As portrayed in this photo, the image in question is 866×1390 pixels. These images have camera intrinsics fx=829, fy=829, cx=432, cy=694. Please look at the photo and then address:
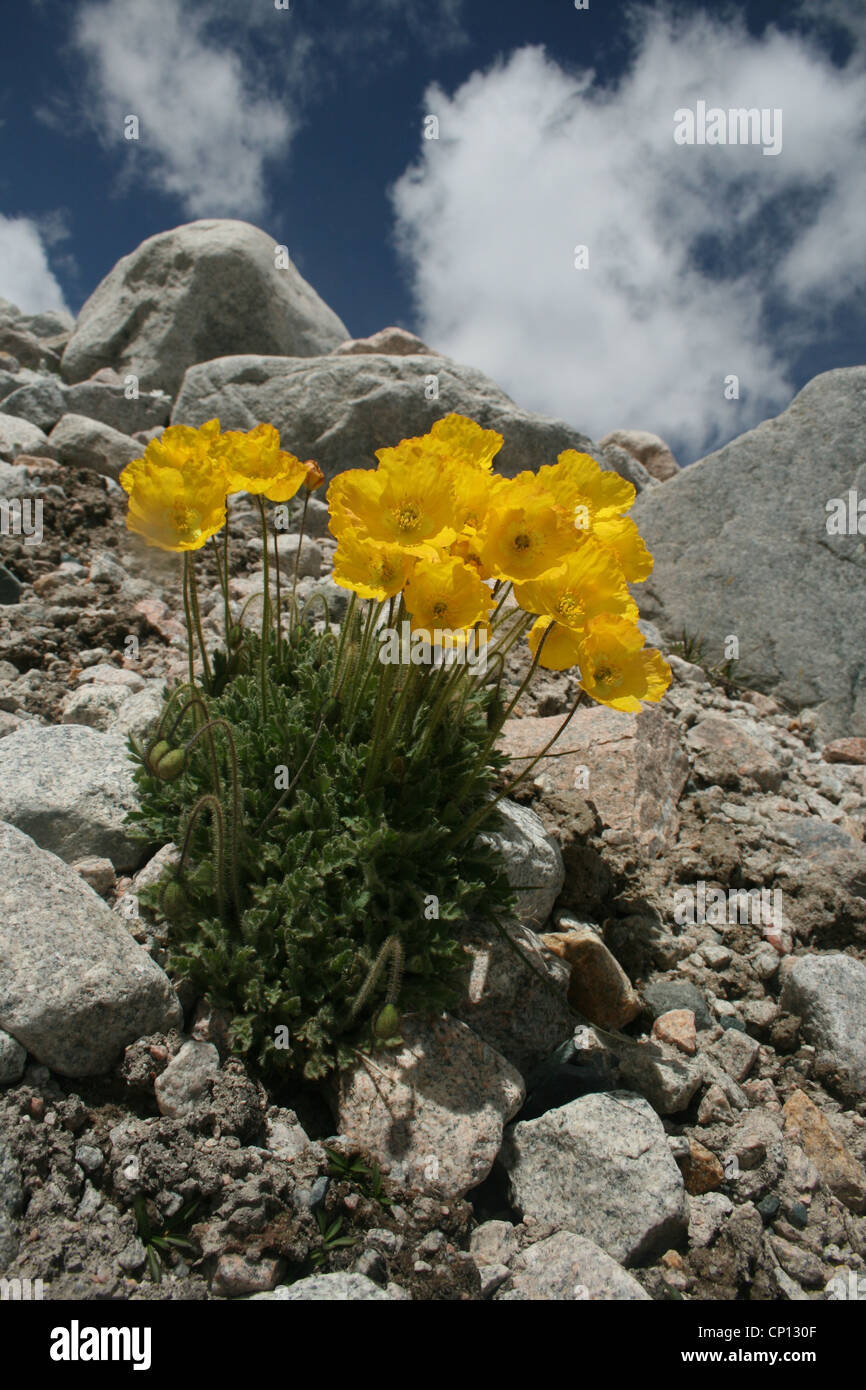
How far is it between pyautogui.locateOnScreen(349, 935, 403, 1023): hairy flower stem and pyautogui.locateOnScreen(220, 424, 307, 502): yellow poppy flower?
164 centimetres

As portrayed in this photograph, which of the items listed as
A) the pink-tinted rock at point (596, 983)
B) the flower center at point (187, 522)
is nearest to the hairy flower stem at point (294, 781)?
the flower center at point (187, 522)

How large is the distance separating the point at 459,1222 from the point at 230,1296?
2.42 feet

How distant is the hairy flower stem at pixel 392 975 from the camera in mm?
2799

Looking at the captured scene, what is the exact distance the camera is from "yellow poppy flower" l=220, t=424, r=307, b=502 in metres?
2.91

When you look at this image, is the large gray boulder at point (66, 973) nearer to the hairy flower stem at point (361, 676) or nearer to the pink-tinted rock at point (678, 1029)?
the hairy flower stem at point (361, 676)

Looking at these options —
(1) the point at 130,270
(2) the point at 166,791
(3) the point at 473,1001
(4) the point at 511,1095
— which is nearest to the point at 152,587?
(2) the point at 166,791

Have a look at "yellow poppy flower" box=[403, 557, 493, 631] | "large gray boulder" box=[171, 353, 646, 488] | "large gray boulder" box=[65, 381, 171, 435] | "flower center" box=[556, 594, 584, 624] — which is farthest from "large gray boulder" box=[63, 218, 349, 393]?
"flower center" box=[556, 594, 584, 624]

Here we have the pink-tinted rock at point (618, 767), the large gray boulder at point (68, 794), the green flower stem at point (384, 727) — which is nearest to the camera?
the green flower stem at point (384, 727)

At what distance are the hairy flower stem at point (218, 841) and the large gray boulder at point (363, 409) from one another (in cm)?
559

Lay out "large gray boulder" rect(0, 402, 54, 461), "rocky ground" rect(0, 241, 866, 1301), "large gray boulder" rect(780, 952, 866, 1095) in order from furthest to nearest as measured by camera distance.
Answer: "large gray boulder" rect(0, 402, 54, 461)
"large gray boulder" rect(780, 952, 866, 1095)
"rocky ground" rect(0, 241, 866, 1301)

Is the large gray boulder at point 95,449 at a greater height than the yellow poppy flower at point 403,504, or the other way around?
the large gray boulder at point 95,449

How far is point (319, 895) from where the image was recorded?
310 centimetres

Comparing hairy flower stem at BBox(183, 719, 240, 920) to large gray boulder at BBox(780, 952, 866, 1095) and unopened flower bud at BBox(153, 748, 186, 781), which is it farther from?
large gray boulder at BBox(780, 952, 866, 1095)
